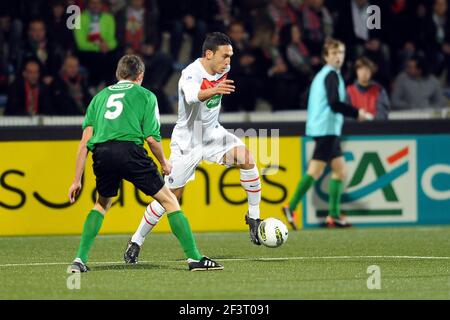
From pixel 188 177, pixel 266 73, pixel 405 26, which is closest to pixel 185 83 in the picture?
pixel 188 177

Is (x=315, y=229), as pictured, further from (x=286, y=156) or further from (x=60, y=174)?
(x=60, y=174)

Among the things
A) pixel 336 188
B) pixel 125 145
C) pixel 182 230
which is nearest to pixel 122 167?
pixel 125 145

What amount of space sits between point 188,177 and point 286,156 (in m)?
3.79

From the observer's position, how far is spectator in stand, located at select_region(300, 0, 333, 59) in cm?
1936

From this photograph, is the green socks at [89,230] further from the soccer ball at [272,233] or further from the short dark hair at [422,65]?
the short dark hair at [422,65]

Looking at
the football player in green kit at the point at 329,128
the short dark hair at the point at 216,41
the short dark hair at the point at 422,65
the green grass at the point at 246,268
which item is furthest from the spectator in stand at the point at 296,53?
the short dark hair at the point at 216,41

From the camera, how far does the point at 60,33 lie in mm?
17812

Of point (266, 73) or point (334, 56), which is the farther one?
point (266, 73)

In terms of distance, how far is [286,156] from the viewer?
50.6ft

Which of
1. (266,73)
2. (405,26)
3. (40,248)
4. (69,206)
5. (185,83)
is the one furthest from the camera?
(405,26)

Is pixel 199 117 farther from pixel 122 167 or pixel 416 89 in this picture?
pixel 416 89

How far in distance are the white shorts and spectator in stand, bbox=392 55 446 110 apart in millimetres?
6563

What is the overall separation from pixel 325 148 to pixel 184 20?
4555 millimetres

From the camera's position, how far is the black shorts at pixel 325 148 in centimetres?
1501
